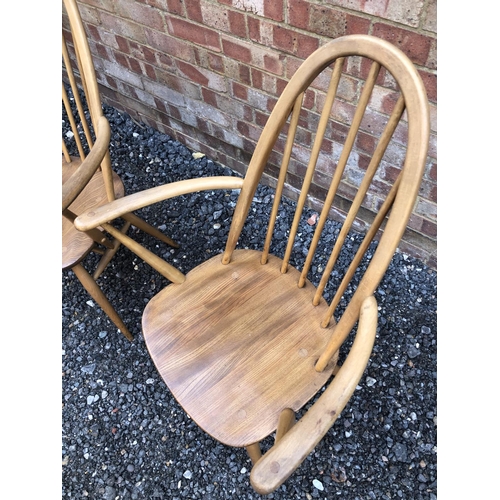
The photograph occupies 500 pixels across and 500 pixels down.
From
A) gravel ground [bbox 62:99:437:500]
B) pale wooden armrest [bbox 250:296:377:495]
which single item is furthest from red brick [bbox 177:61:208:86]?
pale wooden armrest [bbox 250:296:377:495]

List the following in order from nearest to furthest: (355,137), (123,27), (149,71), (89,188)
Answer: (355,137) < (89,188) < (123,27) < (149,71)

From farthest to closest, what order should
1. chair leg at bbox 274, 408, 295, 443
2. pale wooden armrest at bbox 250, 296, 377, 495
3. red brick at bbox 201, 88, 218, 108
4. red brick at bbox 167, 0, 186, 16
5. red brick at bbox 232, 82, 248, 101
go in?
red brick at bbox 201, 88, 218, 108 → red brick at bbox 232, 82, 248, 101 → red brick at bbox 167, 0, 186, 16 → chair leg at bbox 274, 408, 295, 443 → pale wooden armrest at bbox 250, 296, 377, 495

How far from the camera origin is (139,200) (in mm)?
954

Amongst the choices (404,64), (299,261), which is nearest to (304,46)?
(404,64)

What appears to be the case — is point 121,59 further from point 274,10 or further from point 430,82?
point 430,82

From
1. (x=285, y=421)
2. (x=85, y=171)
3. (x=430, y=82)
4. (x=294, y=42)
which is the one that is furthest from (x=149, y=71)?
(x=285, y=421)

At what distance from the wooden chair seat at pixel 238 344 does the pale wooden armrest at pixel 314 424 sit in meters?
0.26

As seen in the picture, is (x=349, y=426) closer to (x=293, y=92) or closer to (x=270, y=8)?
(x=293, y=92)

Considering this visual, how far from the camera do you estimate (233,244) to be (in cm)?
113

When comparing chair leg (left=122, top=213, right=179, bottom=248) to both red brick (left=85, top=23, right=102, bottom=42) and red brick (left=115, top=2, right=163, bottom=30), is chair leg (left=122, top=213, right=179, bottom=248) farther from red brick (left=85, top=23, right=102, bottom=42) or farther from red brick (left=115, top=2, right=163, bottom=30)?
red brick (left=85, top=23, right=102, bottom=42)

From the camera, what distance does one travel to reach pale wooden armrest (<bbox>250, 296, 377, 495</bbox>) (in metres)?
0.64

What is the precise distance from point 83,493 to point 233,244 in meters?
0.91

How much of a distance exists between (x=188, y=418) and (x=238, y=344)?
0.50 meters

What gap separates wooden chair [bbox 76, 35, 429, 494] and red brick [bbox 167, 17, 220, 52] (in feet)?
1.23
